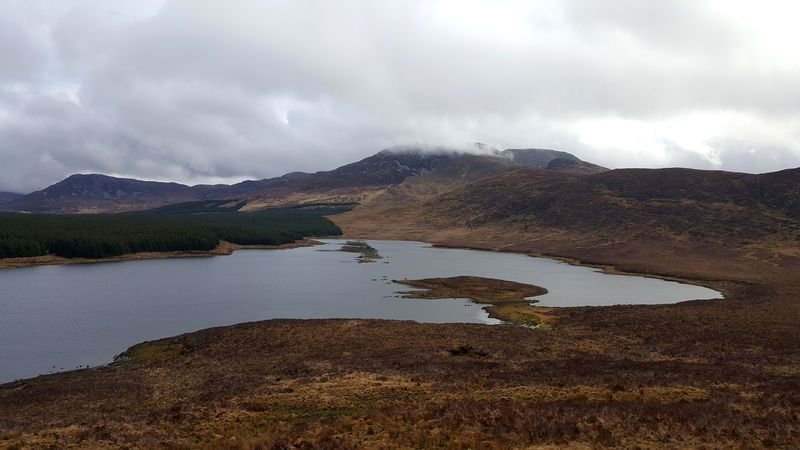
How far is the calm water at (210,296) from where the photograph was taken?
55.3 metres

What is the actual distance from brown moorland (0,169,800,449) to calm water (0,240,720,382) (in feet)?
27.6

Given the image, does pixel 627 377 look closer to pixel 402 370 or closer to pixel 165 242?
pixel 402 370

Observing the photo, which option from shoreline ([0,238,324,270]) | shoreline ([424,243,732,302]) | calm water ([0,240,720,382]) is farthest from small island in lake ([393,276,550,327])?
shoreline ([0,238,324,270])

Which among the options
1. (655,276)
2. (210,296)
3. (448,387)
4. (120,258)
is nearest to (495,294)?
(210,296)

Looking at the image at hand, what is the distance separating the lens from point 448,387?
33375 millimetres

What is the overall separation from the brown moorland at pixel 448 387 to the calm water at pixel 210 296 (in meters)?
8.41

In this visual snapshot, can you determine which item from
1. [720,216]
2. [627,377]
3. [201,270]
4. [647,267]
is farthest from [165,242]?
[720,216]

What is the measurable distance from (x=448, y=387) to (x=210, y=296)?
59.7 metres

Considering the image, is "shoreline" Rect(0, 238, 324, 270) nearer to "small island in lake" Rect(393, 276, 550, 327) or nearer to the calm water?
the calm water

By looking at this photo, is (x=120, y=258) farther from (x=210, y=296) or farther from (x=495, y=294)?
(x=495, y=294)

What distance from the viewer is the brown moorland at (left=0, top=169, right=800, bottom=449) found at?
22.9m

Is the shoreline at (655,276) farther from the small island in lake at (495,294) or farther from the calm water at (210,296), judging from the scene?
the small island in lake at (495,294)

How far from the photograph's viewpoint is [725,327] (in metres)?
56.5

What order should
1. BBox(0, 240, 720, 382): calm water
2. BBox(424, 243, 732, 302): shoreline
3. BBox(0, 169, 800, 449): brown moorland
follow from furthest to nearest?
BBox(424, 243, 732, 302): shoreline, BBox(0, 240, 720, 382): calm water, BBox(0, 169, 800, 449): brown moorland
